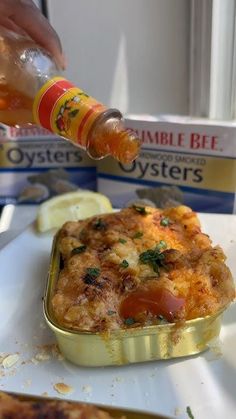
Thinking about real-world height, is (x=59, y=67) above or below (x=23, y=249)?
above

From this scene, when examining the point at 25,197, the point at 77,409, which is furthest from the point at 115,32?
the point at 77,409

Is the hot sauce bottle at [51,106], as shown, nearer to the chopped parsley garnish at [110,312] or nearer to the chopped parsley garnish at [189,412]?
the chopped parsley garnish at [110,312]

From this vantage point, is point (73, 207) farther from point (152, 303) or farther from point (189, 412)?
point (189, 412)

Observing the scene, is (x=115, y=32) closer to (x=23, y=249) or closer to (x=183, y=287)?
(x=23, y=249)

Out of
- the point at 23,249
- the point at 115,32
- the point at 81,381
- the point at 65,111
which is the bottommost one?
the point at 81,381

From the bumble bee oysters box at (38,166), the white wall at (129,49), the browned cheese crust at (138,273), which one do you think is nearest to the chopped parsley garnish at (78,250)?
the browned cheese crust at (138,273)
